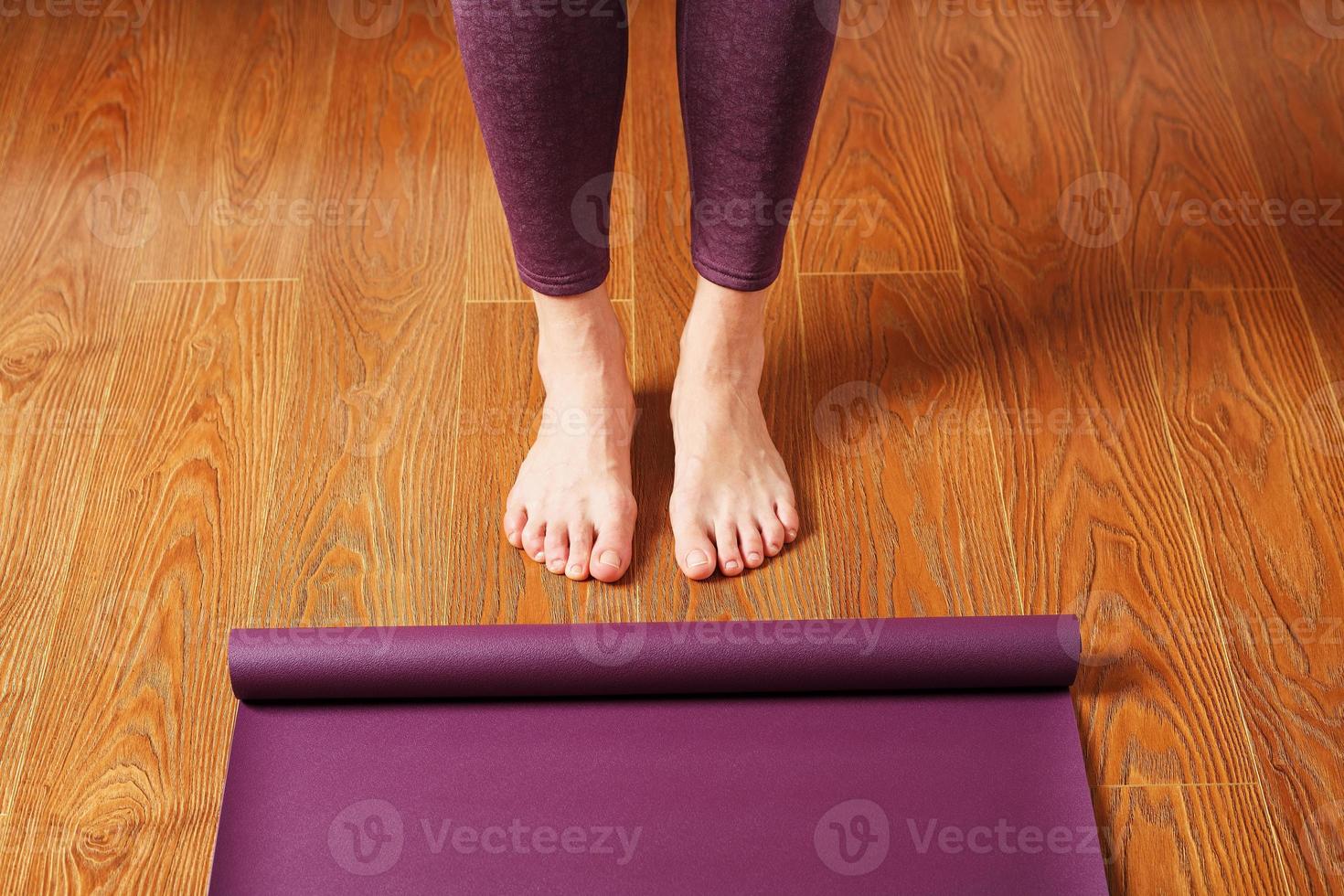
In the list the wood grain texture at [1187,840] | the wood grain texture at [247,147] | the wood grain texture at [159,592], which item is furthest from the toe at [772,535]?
the wood grain texture at [247,147]

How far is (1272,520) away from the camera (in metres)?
1.12

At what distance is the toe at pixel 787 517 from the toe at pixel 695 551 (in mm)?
73

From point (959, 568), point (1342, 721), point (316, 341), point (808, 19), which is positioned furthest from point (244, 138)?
point (1342, 721)

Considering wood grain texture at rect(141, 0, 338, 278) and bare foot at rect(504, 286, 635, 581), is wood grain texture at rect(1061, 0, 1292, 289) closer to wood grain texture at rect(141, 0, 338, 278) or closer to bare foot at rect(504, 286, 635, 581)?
bare foot at rect(504, 286, 635, 581)

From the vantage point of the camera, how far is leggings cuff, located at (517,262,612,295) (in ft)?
3.30

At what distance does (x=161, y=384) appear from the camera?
1.21 m

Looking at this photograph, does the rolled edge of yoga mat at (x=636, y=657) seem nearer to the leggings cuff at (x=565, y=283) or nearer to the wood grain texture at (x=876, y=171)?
the leggings cuff at (x=565, y=283)

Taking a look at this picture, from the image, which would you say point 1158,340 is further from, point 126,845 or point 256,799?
point 126,845

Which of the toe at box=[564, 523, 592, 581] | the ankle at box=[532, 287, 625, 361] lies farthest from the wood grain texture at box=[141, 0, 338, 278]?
the toe at box=[564, 523, 592, 581]

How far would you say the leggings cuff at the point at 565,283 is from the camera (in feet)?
3.30

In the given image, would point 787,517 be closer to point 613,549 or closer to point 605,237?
point 613,549

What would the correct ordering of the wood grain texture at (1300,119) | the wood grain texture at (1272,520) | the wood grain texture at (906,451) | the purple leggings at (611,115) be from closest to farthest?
1. the purple leggings at (611,115)
2. the wood grain texture at (1272,520)
3. the wood grain texture at (906,451)
4. the wood grain texture at (1300,119)

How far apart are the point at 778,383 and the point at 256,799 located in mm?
656

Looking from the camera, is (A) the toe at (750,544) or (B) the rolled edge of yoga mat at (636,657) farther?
(A) the toe at (750,544)
